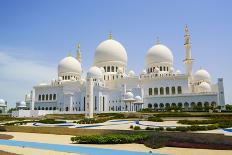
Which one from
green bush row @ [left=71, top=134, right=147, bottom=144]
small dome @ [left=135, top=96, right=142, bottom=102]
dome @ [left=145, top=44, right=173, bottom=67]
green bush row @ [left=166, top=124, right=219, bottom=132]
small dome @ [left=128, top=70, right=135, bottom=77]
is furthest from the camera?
small dome @ [left=128, top=70, right=135, bottom=77]

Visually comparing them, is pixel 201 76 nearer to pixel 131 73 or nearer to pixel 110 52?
pixel 131 73

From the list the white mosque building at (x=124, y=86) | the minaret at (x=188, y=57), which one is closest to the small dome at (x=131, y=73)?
the white mosque building at (x=124, y=86)

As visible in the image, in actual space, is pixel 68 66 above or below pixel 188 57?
below

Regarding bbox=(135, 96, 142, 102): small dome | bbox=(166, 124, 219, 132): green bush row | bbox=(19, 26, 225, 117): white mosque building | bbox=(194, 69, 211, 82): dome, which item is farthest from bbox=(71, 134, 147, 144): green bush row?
bbox=(194, 69, 211, 82): dome

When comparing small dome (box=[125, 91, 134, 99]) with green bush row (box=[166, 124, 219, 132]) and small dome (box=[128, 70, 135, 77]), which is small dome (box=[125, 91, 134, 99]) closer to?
small dome (box=[128, 70, 135, 77])

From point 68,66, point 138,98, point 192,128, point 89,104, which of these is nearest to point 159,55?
point 138,98

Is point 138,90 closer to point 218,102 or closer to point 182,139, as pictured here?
point 218,102

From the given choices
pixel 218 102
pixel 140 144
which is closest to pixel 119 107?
pixel 218 102

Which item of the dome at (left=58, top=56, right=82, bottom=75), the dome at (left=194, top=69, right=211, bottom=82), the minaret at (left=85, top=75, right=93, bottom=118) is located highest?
the dome at (left=58, top=56, right=82, bottom=75)
